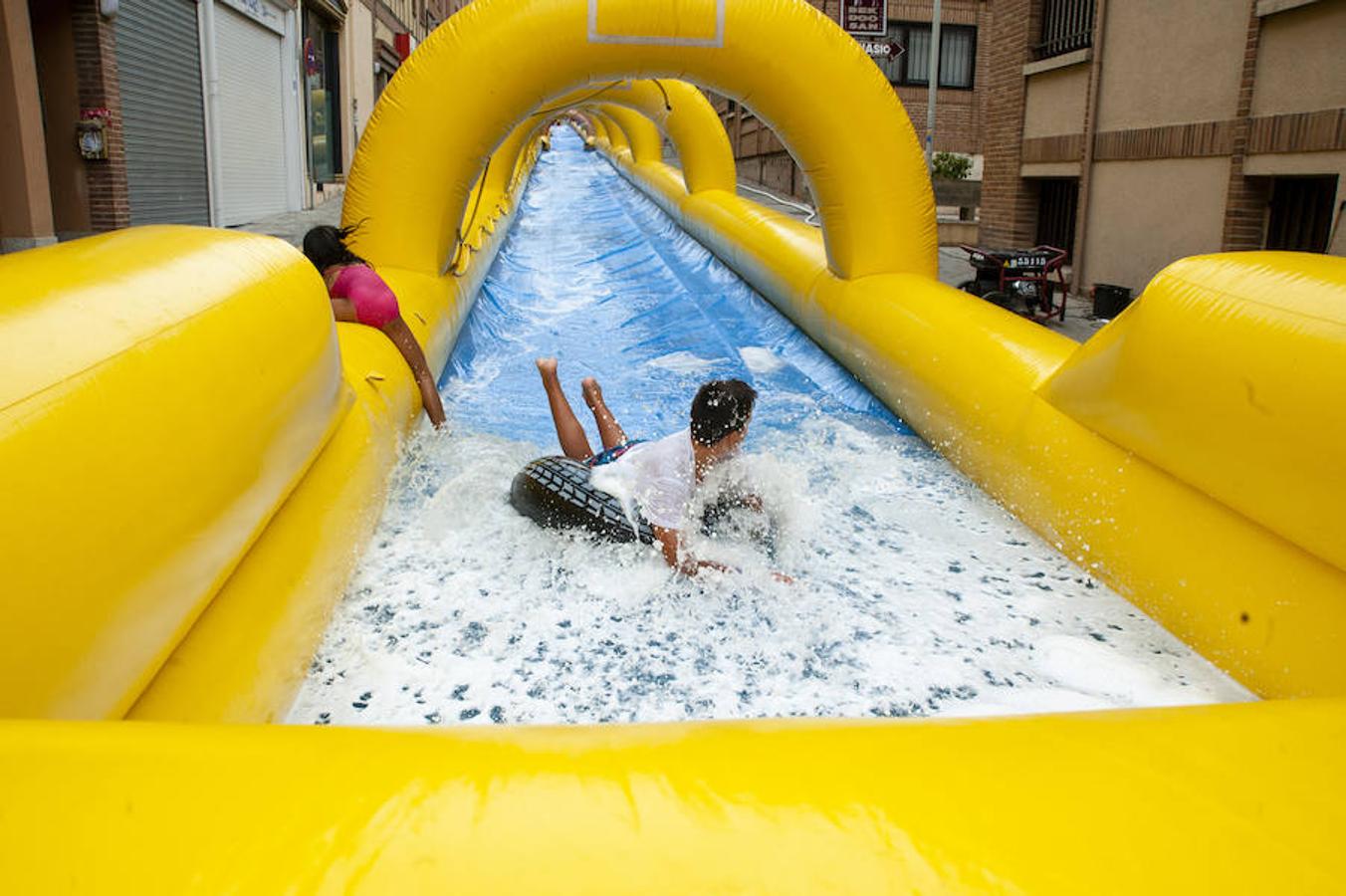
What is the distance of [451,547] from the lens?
9.45 ft

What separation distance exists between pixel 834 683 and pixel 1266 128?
5.20 metres

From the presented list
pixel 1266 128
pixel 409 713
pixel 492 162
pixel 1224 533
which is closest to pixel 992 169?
pixel 1266 128

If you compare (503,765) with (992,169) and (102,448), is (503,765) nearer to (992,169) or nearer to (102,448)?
(102,448)

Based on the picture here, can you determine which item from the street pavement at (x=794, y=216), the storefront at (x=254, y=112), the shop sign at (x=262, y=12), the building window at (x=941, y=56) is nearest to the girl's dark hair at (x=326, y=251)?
the street pavement at (x=794, y=216)

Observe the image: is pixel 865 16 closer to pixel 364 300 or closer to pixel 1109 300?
pixel 1109 300

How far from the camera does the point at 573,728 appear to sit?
1.36 metres

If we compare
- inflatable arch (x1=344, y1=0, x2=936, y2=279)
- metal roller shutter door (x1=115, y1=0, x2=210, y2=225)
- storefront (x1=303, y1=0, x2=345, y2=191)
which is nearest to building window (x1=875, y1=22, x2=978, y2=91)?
storefront (x1=303, y1=0, x2=345, y2=191)

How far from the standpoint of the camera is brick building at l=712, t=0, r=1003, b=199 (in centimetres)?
1783

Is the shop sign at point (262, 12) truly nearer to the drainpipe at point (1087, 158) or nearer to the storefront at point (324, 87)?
the storefront at point (324, 87)

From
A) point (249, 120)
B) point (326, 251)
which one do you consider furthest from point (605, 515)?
point (249, 120)

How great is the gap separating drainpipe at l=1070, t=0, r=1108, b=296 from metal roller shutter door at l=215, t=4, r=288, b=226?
7725 mm

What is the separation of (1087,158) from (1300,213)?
187 centimetres

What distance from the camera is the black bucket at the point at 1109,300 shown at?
21.7 ft

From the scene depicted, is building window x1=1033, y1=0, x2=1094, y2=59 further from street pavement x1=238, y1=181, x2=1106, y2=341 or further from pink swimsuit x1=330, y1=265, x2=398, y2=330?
pink swimsuit x1=330, y1=265, x2=398, y2=330
